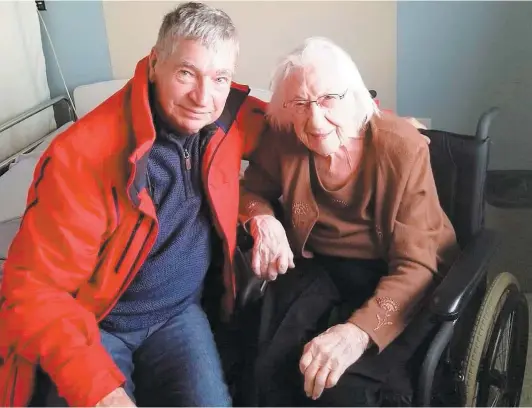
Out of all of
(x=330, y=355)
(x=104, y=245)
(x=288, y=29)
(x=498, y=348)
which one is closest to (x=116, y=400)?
(x=104, y=245)

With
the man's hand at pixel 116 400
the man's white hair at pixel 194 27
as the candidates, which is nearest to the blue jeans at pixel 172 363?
the man's hand at pixel 116 400

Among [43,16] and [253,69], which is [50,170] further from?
[43,16]

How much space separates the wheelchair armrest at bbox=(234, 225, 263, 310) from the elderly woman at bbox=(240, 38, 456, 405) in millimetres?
44

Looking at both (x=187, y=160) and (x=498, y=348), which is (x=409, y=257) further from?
(x=187, y=160)

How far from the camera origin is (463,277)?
1279 mm

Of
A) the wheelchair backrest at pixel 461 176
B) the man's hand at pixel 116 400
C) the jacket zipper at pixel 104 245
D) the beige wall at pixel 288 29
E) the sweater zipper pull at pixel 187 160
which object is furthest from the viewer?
the beige wall at pixel 288 29

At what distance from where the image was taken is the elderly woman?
1.29 m

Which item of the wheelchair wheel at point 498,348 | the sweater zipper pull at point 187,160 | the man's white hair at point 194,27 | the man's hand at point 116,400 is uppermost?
the man's white hair at point 194,27

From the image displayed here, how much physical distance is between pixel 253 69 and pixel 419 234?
4.21ft

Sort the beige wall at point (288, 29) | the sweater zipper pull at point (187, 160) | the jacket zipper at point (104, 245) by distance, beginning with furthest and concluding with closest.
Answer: the beige wall at point (288, 29), the sweater zipper pull at point (187, 160), the jacket zipper at point (104, 245)

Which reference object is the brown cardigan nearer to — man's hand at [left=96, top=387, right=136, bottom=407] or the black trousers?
the black trousers

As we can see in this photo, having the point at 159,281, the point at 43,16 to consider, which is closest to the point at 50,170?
the point at 159,281

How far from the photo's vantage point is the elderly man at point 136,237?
1177 millimetres

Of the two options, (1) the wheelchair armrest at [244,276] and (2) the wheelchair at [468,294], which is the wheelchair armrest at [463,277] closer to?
(2) the wheelchair at [468,294]
